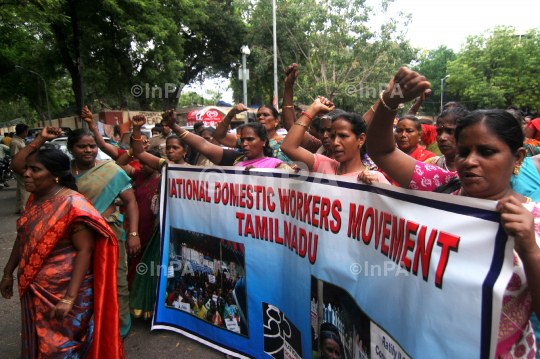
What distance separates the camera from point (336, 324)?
6.20ft

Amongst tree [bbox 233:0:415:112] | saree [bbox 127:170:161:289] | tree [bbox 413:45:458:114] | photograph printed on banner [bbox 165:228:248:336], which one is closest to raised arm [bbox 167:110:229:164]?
saree [bbox 127:170:161:289]

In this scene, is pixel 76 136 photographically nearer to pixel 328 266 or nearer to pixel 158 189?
pixel 158 189

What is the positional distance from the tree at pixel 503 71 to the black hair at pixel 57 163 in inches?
1386

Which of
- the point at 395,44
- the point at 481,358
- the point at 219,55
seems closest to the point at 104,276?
the point at 481,358

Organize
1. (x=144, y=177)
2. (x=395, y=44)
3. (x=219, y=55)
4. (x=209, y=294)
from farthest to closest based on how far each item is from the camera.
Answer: (x=219, y=55) < (x=395, y=44) < (x=144, y=177) < (x=209, y=294)

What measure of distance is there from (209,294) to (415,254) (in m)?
1.87

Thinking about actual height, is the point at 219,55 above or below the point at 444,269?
above

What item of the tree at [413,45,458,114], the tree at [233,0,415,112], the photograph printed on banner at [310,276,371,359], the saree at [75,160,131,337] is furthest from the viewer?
the tree at [413,45,458,114]

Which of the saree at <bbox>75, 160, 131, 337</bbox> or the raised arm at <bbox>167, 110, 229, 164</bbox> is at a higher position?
the raised arm at <bbox>167, 110, 229, 164</bbox>

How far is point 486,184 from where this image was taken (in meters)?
1.29

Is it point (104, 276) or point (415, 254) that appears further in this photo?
point (104, 276)

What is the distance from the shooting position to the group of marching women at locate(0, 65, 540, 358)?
4.22 feet

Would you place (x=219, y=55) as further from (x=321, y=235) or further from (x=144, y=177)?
(x=321, y=235)

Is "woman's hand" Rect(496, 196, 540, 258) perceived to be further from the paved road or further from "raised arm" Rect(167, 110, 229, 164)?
"raised arm" Rect(167, 110, 229, 164)
